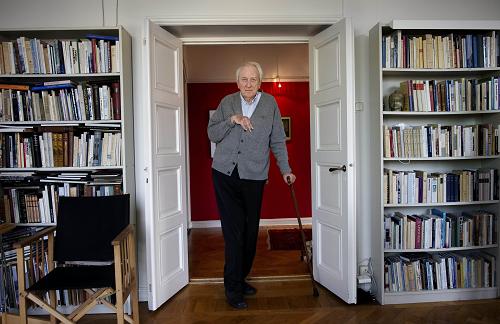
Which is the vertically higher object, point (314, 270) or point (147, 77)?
point (147, 77)

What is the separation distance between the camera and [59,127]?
2.70m

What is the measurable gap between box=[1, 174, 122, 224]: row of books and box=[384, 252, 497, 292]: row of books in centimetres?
223

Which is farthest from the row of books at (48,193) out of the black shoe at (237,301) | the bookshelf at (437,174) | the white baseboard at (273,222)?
the white baseboard at (273,222)

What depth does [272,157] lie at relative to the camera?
18.0 feet

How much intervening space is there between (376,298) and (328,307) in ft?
1.43

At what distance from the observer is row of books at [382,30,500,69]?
2771 millimetres

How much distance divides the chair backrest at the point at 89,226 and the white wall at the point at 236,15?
577 mm

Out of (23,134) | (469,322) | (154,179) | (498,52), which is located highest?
(498,52)

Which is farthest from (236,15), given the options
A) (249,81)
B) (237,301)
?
(237,301)

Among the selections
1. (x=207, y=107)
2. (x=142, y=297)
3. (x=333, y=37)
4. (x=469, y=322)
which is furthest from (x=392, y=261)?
(x=207, y=107)

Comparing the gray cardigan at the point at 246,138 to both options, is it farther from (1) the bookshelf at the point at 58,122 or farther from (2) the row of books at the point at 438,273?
(2) the row of books at the point at 438,273

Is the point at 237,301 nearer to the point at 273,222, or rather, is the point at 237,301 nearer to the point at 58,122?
the point at 58,122

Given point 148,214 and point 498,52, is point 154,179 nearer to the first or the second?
point 148,214

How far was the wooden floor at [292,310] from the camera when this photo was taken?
2.51 m
